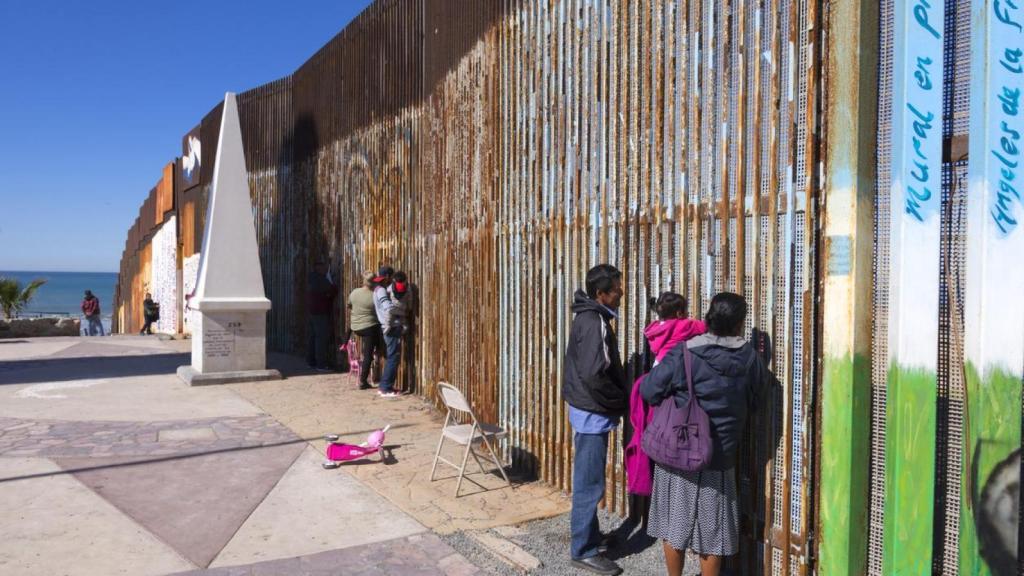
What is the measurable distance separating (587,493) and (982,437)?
211 cm

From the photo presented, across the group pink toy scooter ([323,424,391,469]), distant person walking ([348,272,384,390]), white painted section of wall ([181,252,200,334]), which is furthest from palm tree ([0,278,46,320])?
pink toy scooter ([323,424,391,469])

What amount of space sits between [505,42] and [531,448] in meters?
3.56

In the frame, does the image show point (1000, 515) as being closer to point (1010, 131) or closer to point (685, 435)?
point (685, 435)

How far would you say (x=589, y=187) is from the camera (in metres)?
5.58

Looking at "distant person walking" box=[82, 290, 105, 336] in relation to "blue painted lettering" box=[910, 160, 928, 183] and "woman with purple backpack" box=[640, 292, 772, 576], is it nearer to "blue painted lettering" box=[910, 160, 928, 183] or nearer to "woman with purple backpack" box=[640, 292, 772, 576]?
"woman with purple backpack" box=[640, 292, 772, 576]

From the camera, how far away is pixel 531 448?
21.0 ft

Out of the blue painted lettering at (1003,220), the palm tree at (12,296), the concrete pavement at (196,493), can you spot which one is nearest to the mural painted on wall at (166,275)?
the palm tree at (12,296)

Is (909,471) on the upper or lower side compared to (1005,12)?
lower

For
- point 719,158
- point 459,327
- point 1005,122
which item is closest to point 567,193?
point 719,158

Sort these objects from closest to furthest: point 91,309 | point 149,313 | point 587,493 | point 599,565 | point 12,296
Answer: point 599,565 → point 587,493 → point 149,313 → point 91,309 → point 12,296

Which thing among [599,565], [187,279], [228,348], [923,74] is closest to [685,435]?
[599,565]

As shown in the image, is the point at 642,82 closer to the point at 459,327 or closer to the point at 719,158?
the point at 719,158

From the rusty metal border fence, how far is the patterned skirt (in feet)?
0.96

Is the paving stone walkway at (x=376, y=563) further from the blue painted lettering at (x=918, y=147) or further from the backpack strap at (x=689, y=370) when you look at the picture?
the blue painted lettering at (x=918, y=147)
